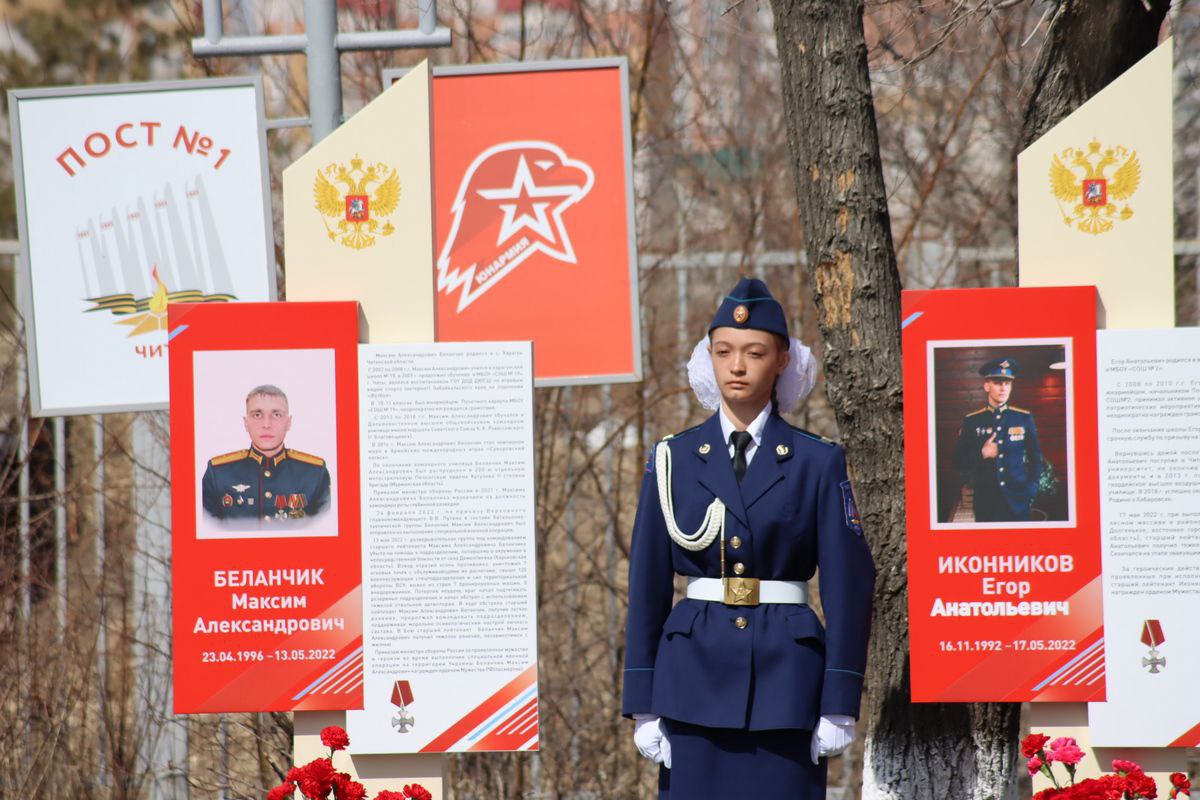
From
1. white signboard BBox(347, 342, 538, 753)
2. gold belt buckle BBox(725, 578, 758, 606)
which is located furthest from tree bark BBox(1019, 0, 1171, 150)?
white signboard BBox(347, 342, 538, 753)

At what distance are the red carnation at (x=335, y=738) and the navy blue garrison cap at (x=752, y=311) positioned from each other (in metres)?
1.58

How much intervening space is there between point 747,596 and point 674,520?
305 millimetres

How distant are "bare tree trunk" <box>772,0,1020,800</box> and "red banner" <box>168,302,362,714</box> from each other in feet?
A: 6.64

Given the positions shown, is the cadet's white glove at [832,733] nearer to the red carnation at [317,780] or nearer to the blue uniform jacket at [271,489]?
the red carnation at [317,780]

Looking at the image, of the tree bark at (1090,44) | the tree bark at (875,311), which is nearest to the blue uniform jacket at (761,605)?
the tree bark at (875,311)

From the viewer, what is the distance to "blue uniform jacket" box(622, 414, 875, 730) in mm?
4223

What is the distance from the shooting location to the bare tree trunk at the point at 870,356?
560cm

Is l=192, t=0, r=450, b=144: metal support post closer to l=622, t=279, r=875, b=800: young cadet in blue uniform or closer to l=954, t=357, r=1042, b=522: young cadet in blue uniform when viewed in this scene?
l=622, t=279, r=875, b=800: young cadet in blue uniform

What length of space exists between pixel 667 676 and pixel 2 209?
9.47 meters

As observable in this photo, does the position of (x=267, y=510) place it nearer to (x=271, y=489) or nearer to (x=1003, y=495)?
(x=271, y=489)

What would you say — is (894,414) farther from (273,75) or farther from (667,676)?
(273,75)

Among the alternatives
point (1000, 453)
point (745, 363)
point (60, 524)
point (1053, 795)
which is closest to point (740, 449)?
point (745, 363)

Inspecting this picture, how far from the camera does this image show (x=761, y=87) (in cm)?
968

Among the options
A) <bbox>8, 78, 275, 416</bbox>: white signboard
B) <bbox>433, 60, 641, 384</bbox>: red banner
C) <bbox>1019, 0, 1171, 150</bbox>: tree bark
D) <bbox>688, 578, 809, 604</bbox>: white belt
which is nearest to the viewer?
<bbox>688, 578, 809, 604</bbox>: white belt
